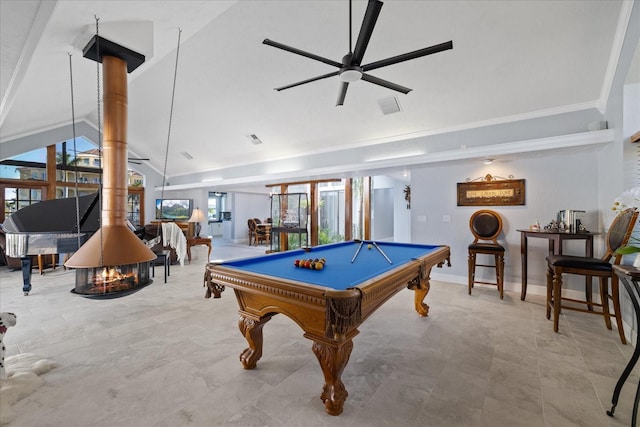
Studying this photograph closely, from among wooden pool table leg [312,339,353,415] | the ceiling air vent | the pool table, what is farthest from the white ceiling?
wooden pool table leg [312,339,353,415]

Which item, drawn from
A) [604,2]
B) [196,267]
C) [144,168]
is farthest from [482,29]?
[144,168]

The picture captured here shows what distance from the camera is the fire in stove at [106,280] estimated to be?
2.82m

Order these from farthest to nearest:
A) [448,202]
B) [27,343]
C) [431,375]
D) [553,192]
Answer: [448,202], [553,192], [27,343], [431,375]

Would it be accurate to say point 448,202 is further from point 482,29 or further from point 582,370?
point 582,370

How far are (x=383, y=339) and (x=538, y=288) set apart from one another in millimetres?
3073

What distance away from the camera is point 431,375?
6.99 ft

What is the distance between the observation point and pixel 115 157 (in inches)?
114

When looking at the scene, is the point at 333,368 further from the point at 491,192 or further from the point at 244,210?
the point at 244,210

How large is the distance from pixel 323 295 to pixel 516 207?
4.33m

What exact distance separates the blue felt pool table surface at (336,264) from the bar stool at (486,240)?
1440mm

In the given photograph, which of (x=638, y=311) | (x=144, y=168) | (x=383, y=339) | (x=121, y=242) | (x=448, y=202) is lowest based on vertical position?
(x=383, y=339)

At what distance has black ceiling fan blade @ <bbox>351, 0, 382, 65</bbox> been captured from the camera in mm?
1896

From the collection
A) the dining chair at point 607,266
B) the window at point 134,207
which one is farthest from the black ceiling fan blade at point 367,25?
the window at point 134,207

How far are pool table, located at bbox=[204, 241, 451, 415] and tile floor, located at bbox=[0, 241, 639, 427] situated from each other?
29cm
